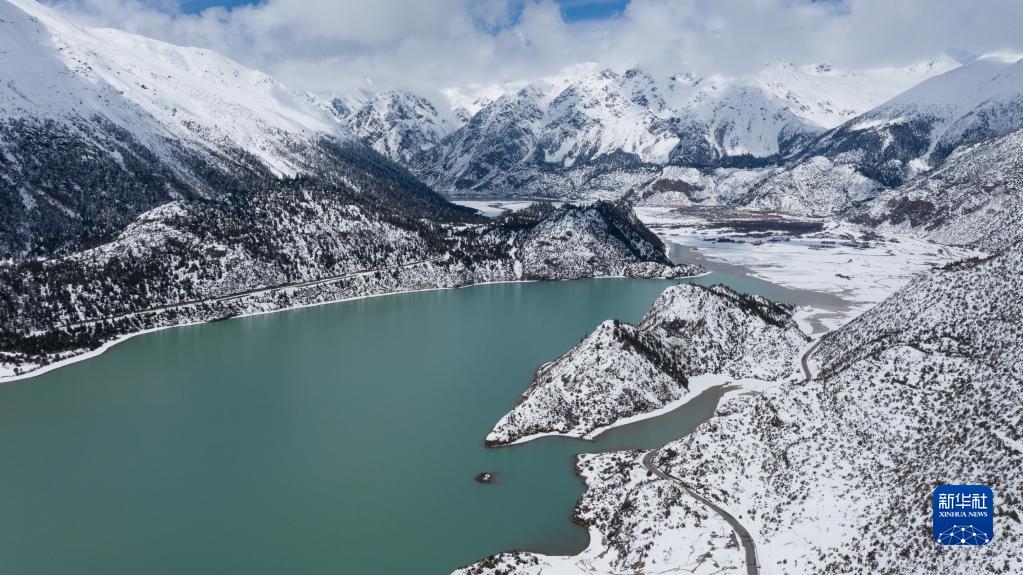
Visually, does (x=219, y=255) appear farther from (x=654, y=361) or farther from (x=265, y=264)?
(x=654, y=361)

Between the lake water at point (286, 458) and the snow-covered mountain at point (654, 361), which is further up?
the snow-covered mountain at point (654, 361)

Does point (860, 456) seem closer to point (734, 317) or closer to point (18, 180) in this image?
point (734, 317)

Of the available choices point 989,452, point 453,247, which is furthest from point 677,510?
point 453,247

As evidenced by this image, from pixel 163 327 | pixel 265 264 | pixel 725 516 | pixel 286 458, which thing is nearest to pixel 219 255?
pixel 265 264

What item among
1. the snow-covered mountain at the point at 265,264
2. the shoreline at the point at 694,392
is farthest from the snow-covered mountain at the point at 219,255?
the shoreline at the point at 694,392

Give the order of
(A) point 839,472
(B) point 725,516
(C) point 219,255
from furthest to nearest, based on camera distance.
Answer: (C) point 219,255
(A) point 839,472
(B) point 725,516

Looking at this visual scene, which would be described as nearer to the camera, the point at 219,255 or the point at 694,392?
the point at 694,392

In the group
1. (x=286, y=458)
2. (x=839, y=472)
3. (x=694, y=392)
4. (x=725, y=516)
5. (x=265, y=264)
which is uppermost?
(x=265, y=264)

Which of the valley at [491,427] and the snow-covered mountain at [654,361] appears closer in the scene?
the valley at [491,427]

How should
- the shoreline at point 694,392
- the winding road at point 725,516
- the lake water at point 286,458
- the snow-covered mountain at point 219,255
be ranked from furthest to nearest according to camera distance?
the snow-covered mountain at point 219,255 → the shoreline at point 694,392 → the lake water at point 286,458 → the winding road at point 725,516

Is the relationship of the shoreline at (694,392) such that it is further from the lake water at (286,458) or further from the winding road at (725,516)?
the winding road at (725,516)
